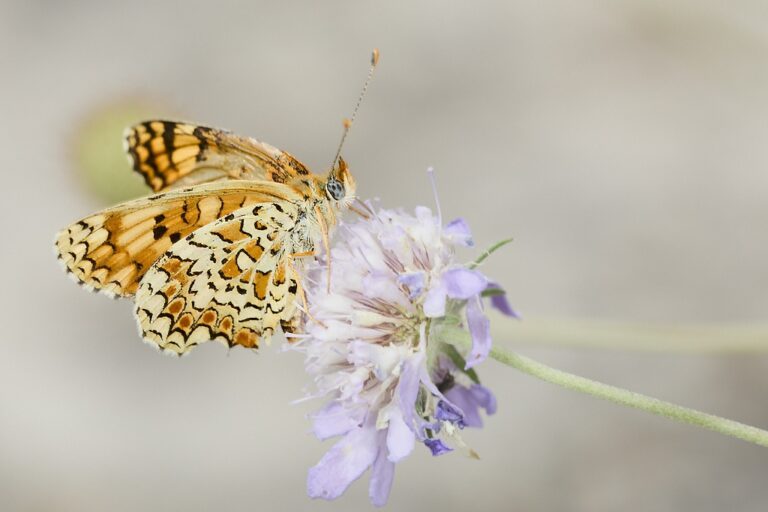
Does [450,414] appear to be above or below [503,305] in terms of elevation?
below

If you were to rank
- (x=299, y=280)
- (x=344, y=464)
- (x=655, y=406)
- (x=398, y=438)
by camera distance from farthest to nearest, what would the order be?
(x=299, y=280) < (x=344, y=464) < (x=398, y=438) < (x=655, y=406)

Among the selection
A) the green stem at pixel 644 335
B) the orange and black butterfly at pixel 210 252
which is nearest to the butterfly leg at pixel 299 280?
the orange and black butterfly at pixel 210 252

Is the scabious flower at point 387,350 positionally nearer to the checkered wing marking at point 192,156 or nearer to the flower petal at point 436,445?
the flower petal at point 436,445

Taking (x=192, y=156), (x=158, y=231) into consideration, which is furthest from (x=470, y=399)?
(x=192, y=156)

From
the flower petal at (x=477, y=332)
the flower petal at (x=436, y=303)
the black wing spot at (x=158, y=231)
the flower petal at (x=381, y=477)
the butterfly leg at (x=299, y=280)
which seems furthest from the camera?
the black wing spot at (x=158, y=231)

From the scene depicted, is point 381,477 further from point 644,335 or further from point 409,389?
point 644,335

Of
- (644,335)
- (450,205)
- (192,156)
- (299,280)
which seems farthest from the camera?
(450,205)

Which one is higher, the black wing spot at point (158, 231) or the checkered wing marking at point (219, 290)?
the black wing spot at point (158, 231)
